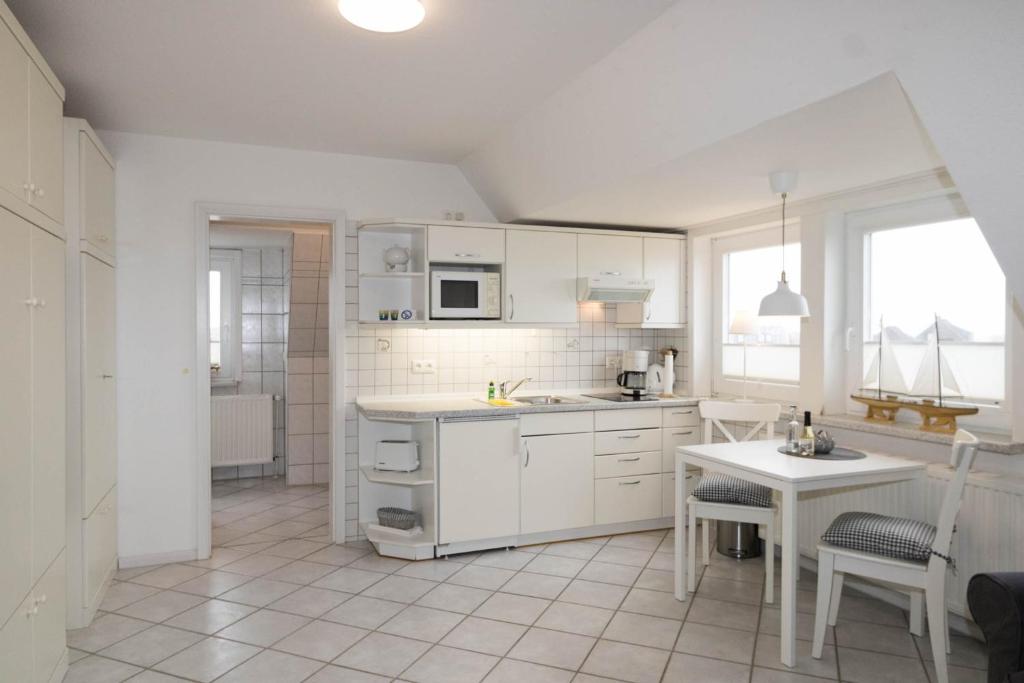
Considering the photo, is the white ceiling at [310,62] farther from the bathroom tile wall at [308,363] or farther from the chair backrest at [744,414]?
the bathroom tile wall at [308,363]

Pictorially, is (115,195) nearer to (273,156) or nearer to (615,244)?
(273,156)

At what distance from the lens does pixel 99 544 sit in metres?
3.23

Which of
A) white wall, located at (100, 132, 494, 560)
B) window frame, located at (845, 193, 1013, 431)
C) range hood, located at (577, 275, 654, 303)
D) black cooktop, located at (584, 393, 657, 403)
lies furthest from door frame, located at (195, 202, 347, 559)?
window frame, located at (845, 193, 1013, 431)

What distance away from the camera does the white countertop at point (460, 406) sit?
383cm

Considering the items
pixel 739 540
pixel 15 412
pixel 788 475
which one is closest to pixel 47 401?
pixel 15 412

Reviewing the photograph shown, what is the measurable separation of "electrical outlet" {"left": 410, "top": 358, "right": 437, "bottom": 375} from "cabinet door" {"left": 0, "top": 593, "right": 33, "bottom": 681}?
2574mm

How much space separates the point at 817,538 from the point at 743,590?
543 mm

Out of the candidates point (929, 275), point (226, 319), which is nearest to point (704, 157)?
point (929, 275)

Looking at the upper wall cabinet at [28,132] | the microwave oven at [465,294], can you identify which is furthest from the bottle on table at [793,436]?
the upper wall cabinet at [28,132]

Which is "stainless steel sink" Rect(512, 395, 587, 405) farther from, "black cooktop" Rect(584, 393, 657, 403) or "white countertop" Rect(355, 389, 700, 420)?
"black cooktop" Rect(584, 393, 657, 403)

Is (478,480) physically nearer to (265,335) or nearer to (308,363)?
(308,363)

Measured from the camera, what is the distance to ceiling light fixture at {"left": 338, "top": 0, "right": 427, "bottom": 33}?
2171 millimetres

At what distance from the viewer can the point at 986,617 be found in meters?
1.99

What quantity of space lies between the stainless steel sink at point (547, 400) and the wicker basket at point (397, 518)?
3.43ft
